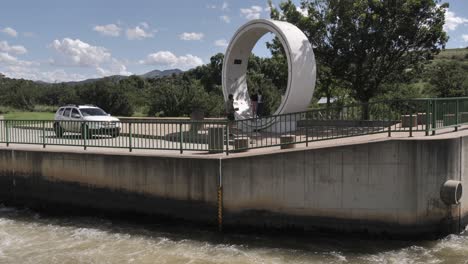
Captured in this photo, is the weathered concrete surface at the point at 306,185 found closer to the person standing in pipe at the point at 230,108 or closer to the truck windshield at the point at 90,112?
the person standing in pipe at the point at 230,108

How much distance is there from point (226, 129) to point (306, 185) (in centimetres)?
269

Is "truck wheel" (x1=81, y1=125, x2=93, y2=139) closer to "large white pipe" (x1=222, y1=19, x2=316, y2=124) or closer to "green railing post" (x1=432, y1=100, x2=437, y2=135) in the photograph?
"large white pipe" (x1=222, y1=19, x2=316, y2=124)

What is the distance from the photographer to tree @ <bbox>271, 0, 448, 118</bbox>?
64.1 ft

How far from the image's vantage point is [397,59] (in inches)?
826

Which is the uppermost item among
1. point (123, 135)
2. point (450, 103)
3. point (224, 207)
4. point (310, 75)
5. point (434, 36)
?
point (434, 36)

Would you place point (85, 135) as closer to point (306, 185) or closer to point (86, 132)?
point (86, 132)

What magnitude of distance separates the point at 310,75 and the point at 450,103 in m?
6.85

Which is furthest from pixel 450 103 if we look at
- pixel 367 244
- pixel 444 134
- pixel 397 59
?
pixel 397 59

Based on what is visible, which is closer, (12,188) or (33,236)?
(33,236)

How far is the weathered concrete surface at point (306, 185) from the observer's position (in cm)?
1078

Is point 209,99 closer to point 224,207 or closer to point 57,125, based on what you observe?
point 57,125

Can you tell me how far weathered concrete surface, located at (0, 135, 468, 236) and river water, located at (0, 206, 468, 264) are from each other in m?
0.48

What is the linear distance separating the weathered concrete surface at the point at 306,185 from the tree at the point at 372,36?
937 centimetres

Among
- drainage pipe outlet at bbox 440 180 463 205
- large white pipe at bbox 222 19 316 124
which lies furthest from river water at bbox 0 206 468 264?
large white pipe at bbox 222 19 316 124
